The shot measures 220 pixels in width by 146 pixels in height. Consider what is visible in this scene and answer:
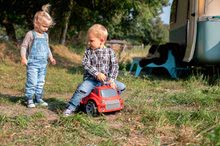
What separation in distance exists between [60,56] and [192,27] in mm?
10020

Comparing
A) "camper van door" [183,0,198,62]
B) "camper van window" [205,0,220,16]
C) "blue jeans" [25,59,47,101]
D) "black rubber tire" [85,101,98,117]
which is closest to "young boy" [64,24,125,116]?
"black rubber tire" [85,101,98,117]

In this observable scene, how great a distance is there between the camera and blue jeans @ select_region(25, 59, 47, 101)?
6367 millimetres

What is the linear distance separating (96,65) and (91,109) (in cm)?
59

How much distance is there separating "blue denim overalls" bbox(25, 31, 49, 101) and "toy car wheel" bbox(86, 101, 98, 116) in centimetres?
115

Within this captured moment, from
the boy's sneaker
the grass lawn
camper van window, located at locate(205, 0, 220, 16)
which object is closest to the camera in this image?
the grass lawn

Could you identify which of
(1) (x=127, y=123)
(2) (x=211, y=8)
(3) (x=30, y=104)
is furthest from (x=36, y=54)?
(2) (x=211, y=8)

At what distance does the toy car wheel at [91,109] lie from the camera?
5.43 m

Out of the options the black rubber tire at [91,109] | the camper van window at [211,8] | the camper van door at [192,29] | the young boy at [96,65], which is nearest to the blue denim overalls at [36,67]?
the young boy at [96,65]

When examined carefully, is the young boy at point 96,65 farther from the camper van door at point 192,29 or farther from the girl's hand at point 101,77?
the camper van door at point 192,29

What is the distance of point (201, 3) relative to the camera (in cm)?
903

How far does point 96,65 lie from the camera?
5.71 metres

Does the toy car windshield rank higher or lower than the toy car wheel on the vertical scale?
higher

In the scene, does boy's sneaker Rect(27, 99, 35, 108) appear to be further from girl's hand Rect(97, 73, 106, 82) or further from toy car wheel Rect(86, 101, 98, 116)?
girl's hand Rect(97, 73, 106, 82)

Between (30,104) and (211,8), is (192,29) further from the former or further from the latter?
(30,104)
